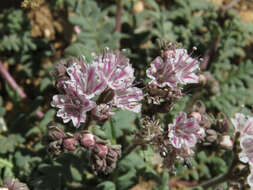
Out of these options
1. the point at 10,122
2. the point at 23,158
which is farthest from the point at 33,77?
the point at 23,158

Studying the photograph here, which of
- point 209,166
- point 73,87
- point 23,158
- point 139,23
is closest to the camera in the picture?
point 73,87

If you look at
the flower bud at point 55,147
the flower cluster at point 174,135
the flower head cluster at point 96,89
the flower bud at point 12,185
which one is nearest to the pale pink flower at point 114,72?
the flower head cluster at point 96,89

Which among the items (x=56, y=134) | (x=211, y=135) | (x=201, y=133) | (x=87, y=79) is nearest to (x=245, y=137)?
(x=211, y=135)

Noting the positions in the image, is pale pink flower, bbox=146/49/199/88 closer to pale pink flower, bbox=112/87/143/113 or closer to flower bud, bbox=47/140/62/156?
pale pink flower, bbox=112/87/143/113

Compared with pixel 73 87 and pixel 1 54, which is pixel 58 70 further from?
pixel 1 54

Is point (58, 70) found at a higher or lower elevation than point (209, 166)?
higher

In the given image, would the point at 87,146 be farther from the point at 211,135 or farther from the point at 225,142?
the point at 225,142
